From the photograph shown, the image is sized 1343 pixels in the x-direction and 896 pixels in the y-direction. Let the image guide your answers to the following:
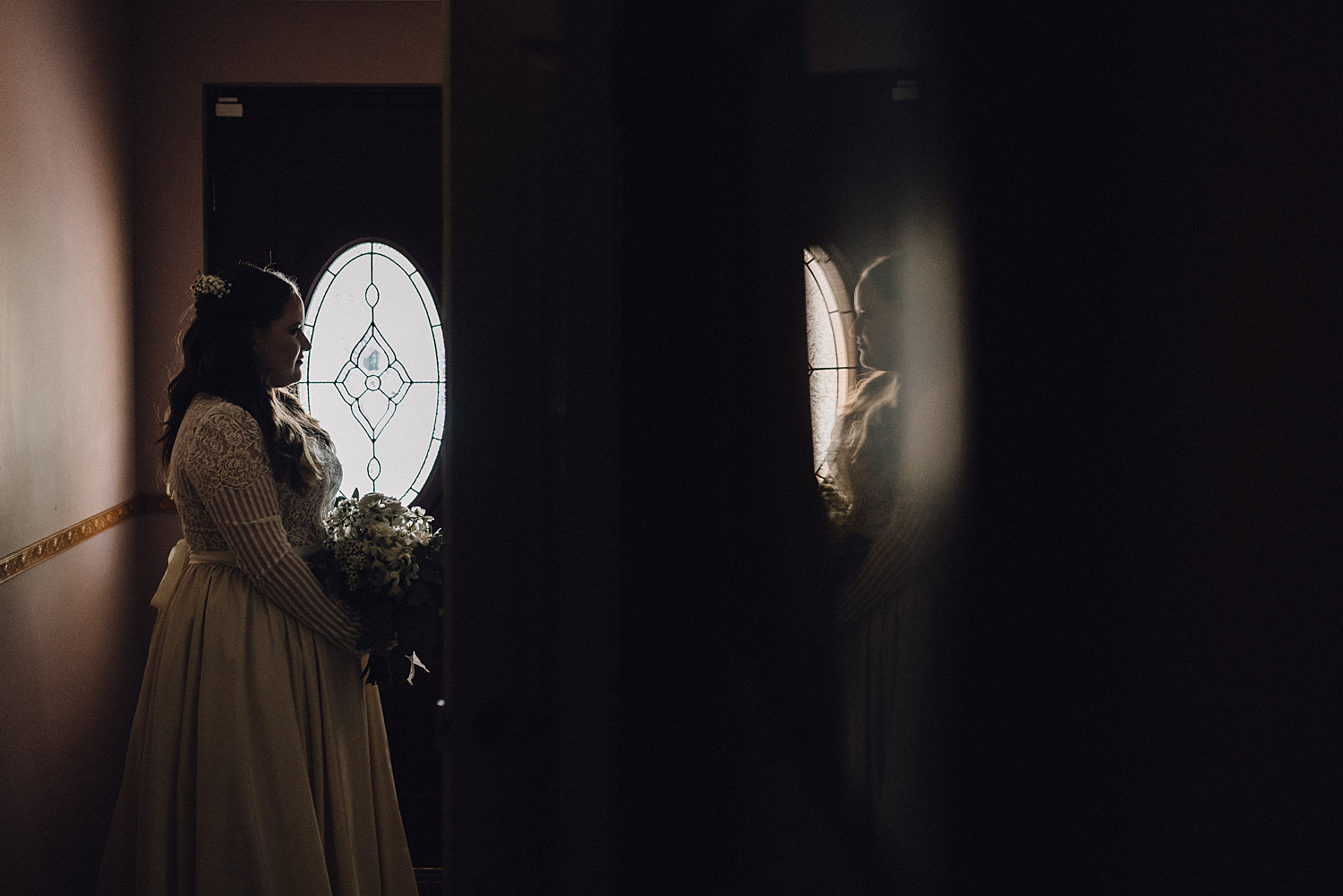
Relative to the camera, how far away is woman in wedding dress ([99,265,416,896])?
1.58 meters

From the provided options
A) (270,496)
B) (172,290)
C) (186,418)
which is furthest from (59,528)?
(172,290)

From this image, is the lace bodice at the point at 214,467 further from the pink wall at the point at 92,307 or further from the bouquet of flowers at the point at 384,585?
the pink wall at the point at 92,307

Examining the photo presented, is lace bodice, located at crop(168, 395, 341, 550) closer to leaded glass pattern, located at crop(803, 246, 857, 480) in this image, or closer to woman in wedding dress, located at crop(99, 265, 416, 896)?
woman in wedding dress, located at crop(99, 265, 416, 896)

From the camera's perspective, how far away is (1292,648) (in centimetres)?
15

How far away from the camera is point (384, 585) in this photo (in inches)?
67.8

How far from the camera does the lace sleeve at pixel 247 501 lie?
157 cm

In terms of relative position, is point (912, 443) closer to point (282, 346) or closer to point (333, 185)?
point (282, 346)

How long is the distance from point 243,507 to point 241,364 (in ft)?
1.12

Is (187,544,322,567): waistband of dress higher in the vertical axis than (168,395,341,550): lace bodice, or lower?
lower

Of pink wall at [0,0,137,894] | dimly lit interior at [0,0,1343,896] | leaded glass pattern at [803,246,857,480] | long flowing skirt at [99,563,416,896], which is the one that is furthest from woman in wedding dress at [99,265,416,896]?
leaded glass pattern at [803,246,857,480]

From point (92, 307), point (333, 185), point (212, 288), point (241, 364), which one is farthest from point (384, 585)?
→ point (333, 185)

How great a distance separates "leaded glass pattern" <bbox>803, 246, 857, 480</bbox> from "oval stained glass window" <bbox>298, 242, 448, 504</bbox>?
239 cm

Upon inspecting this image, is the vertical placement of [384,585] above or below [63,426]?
below

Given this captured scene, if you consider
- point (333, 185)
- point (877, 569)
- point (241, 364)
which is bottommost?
point (877, 569)
